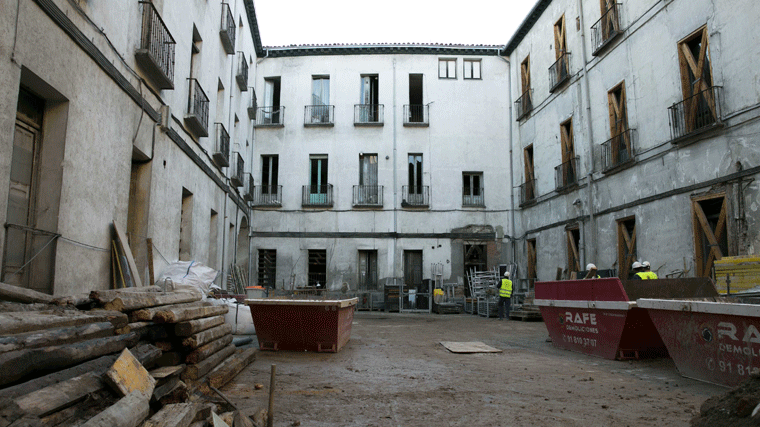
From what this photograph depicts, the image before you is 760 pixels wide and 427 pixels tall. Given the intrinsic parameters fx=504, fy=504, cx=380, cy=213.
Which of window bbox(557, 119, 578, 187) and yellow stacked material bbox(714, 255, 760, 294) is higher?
window bbox(557, 119, 578, 187)

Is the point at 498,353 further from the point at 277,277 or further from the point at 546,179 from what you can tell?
the point at 277,277

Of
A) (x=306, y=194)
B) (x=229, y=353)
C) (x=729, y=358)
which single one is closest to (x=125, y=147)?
(x=229, y=353)


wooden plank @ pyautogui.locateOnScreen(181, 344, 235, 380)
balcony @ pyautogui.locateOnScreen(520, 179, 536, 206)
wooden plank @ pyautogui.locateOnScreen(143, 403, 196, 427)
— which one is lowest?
wooden plank @ pyautogui.locateOnScreen(181, 344, 235, 380)

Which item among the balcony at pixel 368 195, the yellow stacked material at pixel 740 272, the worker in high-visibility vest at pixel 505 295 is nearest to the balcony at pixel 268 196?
the balcony at pixel 368 195

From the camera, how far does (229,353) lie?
22.9 ft

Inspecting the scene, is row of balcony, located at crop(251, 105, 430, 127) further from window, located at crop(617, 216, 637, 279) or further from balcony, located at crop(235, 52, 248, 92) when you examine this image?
window, located at crop(617, 216, 637, 279)

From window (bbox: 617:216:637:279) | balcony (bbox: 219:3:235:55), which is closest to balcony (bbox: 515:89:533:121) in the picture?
window (bbox: 617:216:637:279)

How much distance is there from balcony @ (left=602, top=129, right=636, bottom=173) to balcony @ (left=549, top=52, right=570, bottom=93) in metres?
3.73

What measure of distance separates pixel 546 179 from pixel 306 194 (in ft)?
35.8

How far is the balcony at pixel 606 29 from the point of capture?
52.2 feet

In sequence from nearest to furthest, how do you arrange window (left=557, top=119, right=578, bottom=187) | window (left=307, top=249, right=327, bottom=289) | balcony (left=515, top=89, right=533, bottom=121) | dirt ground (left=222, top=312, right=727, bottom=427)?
dirt ground (left=222, top=312, right=727, bottom=427) → window (left=557, top=119, right=578, bottom=187) → balcony (left=515, top=89, right=533, bottom=121) → window (left=307, top=249, right=327, bottom=289)

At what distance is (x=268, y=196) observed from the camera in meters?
24.2

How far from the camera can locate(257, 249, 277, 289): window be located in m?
23.6

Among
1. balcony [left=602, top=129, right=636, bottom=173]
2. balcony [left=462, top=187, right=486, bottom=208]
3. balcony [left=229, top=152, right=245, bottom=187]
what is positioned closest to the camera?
balcony [left=602, top=129, right=636, bottom=173]
